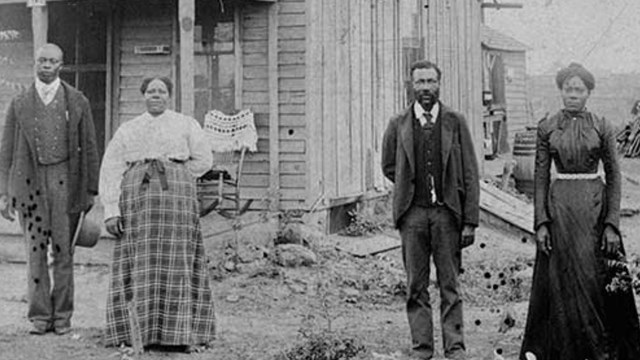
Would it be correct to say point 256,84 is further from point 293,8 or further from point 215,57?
point 293,8

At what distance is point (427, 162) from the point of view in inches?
229

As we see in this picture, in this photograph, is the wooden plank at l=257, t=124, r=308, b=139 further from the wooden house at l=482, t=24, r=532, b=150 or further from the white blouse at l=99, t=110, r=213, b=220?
the wooden house at l=482, t=24, r=532, b=150

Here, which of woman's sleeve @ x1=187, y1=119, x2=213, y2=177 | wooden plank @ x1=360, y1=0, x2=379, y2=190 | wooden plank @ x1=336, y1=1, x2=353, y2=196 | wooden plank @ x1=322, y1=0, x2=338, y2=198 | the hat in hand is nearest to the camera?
woman's sleeve @ x1=187, y1=119, x2=213, y2=177

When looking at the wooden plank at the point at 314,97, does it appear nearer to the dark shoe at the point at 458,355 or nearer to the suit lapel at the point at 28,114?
the suit lapel at the point at 28,114

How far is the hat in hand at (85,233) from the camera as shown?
689 centimetres

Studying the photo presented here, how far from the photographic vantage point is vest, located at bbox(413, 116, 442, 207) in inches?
228

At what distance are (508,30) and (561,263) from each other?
28.8 m

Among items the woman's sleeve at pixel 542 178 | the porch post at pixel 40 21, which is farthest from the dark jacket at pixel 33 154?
the porch post at pixel 40 21

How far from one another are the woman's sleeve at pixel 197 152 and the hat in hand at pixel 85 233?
1.25m

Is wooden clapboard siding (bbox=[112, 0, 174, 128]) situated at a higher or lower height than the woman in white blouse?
higher

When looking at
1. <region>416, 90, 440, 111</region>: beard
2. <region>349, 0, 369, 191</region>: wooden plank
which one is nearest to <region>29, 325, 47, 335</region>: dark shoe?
<region>416, 90, 440, 111</region>: beard

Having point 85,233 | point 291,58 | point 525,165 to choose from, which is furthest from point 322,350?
point 525,165

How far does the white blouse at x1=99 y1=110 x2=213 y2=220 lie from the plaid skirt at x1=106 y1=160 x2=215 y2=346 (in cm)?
6

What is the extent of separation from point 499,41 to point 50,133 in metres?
24.2
